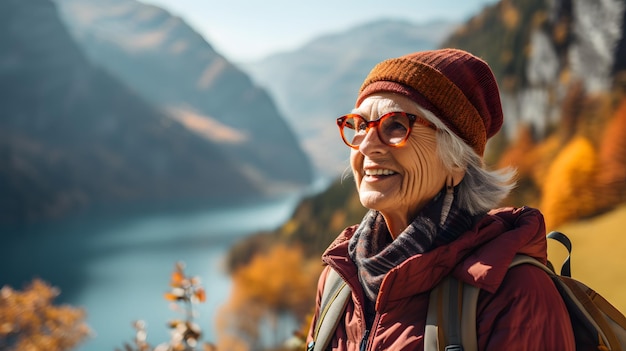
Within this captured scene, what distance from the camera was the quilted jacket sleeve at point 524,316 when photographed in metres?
1.53

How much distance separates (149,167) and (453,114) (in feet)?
511

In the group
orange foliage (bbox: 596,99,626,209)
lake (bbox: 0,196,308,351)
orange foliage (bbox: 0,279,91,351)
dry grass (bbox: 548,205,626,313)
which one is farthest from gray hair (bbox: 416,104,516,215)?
lake (bbox: 0,196,308,351)

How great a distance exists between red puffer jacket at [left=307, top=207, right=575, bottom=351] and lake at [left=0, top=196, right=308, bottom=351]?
129ft

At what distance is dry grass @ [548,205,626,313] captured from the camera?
6812mm

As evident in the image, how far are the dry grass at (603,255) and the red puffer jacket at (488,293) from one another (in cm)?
325

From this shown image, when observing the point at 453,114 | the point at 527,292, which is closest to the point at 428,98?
the point at 453,114

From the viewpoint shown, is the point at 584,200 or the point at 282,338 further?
the point at 282,338

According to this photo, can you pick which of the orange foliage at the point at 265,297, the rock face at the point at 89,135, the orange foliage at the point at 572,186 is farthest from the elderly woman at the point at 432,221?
the rock face at the point at 89,135

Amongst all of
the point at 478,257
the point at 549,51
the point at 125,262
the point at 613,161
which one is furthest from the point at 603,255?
the point at 125,262

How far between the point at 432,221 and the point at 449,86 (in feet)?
1.36

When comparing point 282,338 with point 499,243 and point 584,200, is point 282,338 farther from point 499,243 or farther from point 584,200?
point 499,243

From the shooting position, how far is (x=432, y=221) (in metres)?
1.79

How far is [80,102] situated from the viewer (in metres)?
149

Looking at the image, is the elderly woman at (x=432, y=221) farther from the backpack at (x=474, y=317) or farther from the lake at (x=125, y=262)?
the lake at (x=125, y=262)
